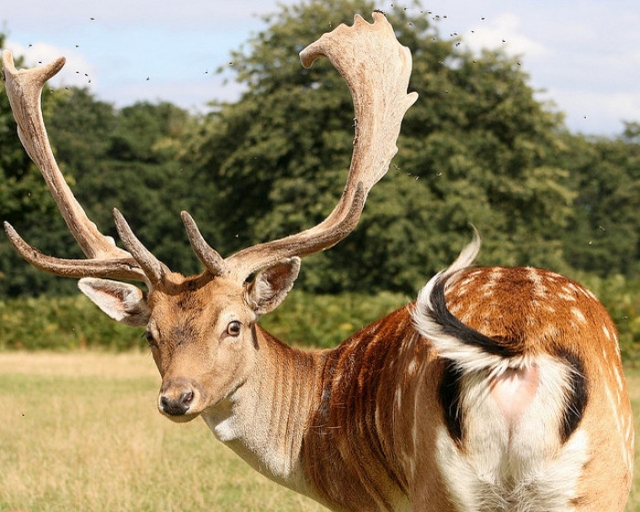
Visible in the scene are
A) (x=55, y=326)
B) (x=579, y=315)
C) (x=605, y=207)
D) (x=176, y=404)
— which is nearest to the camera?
(x=579, y=315)

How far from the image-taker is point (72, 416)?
36.8 ft

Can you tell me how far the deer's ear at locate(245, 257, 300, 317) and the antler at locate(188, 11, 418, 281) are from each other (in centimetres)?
17

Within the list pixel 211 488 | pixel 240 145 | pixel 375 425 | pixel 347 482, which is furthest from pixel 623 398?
pixel 240 145

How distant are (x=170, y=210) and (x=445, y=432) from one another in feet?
139

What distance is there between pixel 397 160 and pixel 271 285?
81.9 ft

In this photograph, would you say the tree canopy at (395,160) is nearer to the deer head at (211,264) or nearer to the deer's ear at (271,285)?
the deer head at (211,264)

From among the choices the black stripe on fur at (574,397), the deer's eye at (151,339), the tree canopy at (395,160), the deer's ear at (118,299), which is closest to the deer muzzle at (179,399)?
the deer's eye at (151,339)

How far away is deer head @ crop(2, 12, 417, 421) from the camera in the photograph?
173 inches

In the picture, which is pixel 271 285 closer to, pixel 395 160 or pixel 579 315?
pixel 579 315

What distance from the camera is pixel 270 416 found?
4809 mm

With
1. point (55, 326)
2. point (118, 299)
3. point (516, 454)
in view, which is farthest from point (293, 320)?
point (516, 454)

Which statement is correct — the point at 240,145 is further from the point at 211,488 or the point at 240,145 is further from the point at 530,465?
the point at 530,465

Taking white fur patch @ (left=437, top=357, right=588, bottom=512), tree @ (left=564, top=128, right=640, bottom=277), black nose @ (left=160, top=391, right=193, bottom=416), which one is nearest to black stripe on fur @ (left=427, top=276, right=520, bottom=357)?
white fur patch @ (left=437, top=357, right=588, bottom=512)

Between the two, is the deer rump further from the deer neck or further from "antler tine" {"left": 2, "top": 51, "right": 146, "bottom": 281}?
"antler tine" {"left": 2, "top": 51, "right": 146, "bottom": 281}
